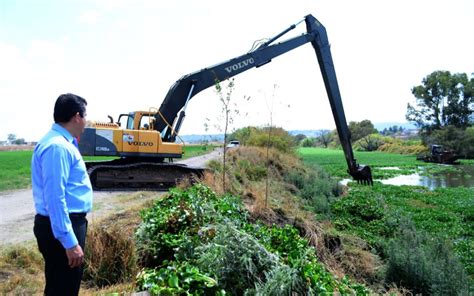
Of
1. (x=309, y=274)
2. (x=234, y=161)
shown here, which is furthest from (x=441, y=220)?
(x=309, y=274)

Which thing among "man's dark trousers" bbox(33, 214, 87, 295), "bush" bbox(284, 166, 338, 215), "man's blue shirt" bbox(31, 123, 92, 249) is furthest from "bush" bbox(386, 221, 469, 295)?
"man's blue shirt" bbox(31, 123, 92, 249)

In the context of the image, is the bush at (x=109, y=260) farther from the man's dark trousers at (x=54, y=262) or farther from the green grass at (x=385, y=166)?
the green grass at (x=385, y=166)

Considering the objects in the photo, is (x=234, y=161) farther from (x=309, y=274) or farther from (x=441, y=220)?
(x=309, y=274)

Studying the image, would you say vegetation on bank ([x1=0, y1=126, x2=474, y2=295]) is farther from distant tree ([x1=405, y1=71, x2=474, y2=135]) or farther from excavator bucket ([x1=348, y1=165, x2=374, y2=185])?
distant tree ([x1=405, y1=71, x2=474, y2=135])

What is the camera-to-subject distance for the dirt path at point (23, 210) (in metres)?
7.00

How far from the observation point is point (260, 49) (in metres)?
13.9

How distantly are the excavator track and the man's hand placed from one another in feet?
29.3

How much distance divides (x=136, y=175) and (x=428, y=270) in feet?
28.1

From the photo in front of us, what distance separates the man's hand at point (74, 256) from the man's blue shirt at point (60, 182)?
1.5 inches

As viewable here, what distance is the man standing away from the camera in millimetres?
3066

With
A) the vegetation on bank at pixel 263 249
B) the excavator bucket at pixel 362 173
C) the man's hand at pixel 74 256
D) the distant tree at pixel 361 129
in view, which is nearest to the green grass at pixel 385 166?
the excavator bucket at pixel 362 173

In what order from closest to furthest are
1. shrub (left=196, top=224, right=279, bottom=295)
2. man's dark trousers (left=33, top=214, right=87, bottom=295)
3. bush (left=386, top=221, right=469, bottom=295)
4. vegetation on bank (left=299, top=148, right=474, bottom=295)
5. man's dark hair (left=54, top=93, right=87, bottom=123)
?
1. man's dark trousers (left=33, top=214, right=87, bottom=295)
2. man's dark hair (left=54, top=93, right=87, bottom=123)
3. shrub (left=196, top=224, right=279, bottom=295)
4. bush (left=386, top=221, right=469, bottom=295)
5. vegetation on bank (left=299, top=148, right=474, bottom=295)

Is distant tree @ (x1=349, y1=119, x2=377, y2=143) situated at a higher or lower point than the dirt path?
higher

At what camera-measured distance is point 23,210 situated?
9.56m
